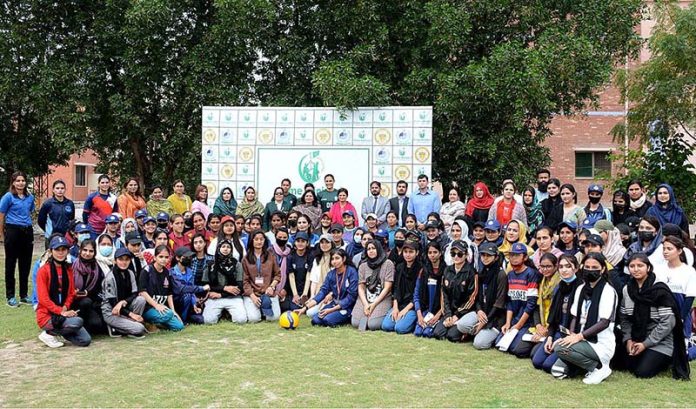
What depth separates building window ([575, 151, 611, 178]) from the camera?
1011 inches

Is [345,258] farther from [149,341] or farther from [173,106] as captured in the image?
[173,106]

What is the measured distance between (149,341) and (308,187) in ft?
13.4

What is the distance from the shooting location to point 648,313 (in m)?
5.86

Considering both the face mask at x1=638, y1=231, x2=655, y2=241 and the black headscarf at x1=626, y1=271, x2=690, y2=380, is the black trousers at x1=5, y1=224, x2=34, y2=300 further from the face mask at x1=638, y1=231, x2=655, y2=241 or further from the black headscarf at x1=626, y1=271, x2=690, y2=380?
the face mask at x1=638, y1=231, x2=655, y2=241

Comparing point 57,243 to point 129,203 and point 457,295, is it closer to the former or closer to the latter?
point 129,203

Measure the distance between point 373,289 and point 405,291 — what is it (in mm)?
433

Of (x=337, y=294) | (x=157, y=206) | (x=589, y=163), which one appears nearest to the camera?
(x=337, y=294)

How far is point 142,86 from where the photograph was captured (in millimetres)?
15141

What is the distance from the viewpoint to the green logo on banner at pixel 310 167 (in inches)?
465

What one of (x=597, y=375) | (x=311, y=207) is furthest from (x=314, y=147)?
(x=597, y=375)

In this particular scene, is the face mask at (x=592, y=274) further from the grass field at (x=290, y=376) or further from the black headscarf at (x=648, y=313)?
the grass field at (x=290, y=376)

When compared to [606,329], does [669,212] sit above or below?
above

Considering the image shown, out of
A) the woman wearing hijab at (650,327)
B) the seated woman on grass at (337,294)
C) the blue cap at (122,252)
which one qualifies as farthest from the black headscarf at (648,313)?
the blue cap at (122,252)

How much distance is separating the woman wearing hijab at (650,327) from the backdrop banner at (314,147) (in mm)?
6017
